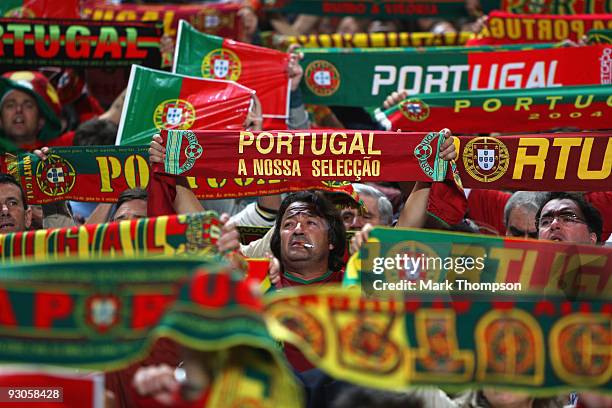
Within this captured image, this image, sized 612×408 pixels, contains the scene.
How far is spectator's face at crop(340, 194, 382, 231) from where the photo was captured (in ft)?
22.4

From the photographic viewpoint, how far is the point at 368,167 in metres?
5.84

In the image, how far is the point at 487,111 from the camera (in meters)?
7.07

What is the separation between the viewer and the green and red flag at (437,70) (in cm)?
777

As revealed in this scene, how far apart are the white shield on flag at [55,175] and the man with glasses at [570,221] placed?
271 centimetres

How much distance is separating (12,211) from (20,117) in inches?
90.6

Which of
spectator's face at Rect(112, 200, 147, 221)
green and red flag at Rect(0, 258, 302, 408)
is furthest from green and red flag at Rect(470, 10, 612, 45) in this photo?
green and red flag at Rect(0, 258, 302, 408)

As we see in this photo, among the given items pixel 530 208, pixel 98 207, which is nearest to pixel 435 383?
pixel 530 208

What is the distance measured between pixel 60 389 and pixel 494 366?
1528 millimetres

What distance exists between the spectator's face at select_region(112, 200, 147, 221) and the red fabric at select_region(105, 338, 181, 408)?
1.27 m

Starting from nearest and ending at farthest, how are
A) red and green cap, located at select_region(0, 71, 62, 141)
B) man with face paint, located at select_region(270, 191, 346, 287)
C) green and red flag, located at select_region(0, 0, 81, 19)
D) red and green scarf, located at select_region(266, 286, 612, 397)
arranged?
red and green scarf, located at select_region(266, 286, 612, 397)
man with face paint, located at select_region(270, 191, 346, 287)
red and green cap, located at select_region(0, 71, 62, 141)
green and red flag, located at select_region(0, 0, 81, 19)

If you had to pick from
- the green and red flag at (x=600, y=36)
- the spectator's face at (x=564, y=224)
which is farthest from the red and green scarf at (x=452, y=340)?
the green and red flag at (x=600, y=36)

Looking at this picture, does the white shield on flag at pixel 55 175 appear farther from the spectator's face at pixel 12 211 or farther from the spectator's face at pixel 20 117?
the spectator's face at pixel 20 117

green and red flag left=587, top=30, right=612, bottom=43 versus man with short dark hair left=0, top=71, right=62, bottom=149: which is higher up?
green and red flag left=587, top=30, right=612, bottom=43

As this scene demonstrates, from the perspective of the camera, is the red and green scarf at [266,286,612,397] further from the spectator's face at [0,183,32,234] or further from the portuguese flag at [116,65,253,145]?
the portuguese flag at [116,65,253,145]
